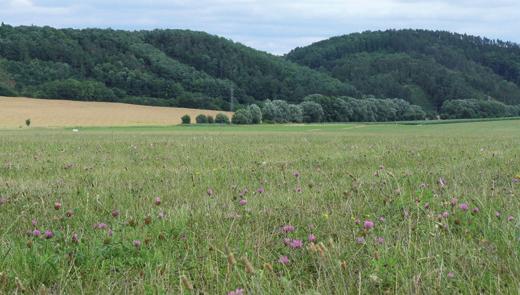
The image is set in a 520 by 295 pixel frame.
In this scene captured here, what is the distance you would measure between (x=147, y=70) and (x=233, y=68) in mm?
25129

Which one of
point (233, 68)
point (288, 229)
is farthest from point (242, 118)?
point (288, 229)

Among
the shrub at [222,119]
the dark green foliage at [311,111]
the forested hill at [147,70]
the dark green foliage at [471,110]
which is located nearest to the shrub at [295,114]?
the dark green foliage at [311,111]

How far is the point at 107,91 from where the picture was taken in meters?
114

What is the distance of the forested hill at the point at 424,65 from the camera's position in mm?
158750

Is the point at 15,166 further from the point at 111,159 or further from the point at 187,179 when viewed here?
the point at 187,179

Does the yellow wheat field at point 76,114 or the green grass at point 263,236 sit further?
the yellow wheat field at point 76,114

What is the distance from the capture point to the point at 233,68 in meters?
147

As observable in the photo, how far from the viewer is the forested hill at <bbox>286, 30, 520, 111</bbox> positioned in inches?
6250

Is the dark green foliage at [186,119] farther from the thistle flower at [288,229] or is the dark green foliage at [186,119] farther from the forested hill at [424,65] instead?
the forested hill at [424,65]

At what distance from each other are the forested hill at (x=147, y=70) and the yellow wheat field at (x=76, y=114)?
11.4 meters

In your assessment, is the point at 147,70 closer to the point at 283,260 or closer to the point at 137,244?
the point at 137,244

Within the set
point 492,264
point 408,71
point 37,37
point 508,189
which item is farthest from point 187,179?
point 408,71

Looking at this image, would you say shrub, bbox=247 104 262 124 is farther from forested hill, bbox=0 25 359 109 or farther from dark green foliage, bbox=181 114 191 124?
forested hill, bbox=0 25 359 109

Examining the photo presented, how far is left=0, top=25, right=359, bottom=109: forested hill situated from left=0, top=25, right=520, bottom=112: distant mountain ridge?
238mm
